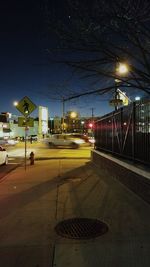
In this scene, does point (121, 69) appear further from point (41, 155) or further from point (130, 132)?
point (41, 155)

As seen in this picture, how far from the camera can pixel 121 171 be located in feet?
39.4

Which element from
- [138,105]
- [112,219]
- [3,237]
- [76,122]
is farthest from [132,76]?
[76,122]

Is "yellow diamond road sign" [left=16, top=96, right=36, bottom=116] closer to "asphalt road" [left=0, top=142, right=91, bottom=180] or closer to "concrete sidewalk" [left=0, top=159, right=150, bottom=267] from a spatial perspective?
"asphalt road" [left=0, top=142, right=91, bottom=180]

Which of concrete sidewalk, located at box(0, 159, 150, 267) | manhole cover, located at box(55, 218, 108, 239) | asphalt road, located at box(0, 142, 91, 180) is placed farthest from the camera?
asphalt road, located at box(0, 142, 91, 180)

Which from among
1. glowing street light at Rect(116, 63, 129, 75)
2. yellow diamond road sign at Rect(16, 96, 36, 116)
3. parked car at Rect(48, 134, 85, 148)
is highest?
glowing street light at Rect(116, 63, 129, 75)

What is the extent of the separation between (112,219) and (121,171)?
4.53m

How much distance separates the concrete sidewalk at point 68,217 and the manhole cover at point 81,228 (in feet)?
0.45

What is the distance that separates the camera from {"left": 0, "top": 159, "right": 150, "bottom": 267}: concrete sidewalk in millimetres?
5378

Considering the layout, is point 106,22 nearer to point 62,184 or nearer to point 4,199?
point 4,199

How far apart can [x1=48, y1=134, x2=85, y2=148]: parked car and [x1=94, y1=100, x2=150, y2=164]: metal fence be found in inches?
916

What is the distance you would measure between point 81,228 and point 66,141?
1343 inches

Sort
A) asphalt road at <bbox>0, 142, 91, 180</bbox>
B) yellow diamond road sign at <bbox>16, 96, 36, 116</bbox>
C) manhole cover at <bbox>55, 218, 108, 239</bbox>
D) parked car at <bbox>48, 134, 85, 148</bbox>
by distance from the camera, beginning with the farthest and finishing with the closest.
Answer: parked car at <bbox>48, 134, 85, 148</bbox> → asphalt road at <bbox>0, 142, 91, 180</bbox> → yellow diamond road sign at <bbox>16, 96, 36, 116</bbox> → manhole cover at <bbox>55, 218, 108, 239</bbox>

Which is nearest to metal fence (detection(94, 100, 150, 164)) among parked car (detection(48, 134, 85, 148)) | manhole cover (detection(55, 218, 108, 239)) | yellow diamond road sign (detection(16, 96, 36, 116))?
yellow diamond road sign (detection(16, 96, 36, 116))

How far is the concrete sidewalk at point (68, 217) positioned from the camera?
5378 millimetres
